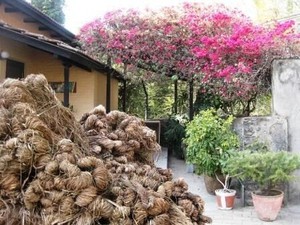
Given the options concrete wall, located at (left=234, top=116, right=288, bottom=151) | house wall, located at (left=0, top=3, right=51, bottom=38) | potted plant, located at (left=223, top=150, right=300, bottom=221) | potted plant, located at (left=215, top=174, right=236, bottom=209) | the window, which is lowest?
potted plant, located at (left=215, top=174, right=236, bottom=209)

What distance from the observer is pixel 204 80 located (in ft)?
27.6

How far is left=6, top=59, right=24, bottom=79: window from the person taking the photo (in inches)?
366

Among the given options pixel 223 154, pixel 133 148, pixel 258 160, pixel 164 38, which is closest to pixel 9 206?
pixel 133 148

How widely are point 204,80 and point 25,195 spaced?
23.1 ft

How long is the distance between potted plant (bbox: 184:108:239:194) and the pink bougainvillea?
2.99 ft

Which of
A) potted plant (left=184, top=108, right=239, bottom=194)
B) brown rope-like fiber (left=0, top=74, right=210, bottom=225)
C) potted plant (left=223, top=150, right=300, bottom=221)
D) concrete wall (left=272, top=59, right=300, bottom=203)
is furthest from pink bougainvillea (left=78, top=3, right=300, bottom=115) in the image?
brown rope-like fiber (left=0, top=74, right=210, bottom=225)

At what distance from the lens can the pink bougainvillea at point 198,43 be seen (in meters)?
7.87

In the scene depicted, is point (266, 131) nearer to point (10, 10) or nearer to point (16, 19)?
point (10, 10)

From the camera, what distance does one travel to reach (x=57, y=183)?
67.2 inches

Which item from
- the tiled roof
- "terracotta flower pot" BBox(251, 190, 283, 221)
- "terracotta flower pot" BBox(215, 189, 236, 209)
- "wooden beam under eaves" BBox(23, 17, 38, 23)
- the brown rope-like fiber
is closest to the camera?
the brown rope-like fiber

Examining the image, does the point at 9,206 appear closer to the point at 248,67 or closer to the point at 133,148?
the point at 133,148

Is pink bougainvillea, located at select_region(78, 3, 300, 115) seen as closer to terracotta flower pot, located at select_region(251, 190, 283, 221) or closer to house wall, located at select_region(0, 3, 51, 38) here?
house wall, located at select_region(0, 3, 51, 38)

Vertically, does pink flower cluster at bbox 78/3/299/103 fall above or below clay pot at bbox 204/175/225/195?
above

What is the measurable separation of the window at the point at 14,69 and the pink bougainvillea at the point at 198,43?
1.85 m
